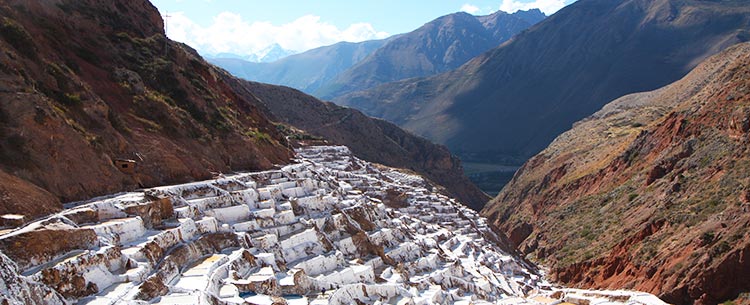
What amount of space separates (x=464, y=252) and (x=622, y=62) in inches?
6457

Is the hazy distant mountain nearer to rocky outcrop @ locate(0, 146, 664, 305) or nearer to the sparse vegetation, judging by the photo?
rocky outcrop @ locate(0, 146, 664, 305)

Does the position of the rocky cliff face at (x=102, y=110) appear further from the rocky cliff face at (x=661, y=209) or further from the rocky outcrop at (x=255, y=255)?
the rocky cliff face at (x=661, y=209)

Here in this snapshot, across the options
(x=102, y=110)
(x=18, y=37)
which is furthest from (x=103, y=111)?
(x=18, y=37)

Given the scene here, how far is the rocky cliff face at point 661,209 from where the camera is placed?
30.3 meters

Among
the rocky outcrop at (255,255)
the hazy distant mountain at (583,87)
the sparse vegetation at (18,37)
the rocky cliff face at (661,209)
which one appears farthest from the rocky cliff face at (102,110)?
the hazy distant mountain at (583,87)

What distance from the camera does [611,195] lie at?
5094 cm

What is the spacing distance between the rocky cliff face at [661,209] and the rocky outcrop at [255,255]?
4313 mm

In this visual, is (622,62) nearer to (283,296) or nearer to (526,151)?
(526,151)

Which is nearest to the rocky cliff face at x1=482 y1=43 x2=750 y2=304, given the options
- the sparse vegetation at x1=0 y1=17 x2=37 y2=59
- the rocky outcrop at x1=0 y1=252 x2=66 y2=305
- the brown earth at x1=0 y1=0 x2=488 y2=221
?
the brown earth at x1=0 y1=0 x2=488 y2=221

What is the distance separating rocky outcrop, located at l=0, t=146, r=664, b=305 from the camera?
15.3 m

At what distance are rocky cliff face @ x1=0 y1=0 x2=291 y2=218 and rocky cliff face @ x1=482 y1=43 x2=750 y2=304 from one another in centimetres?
2164

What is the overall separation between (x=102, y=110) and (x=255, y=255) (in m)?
8.27

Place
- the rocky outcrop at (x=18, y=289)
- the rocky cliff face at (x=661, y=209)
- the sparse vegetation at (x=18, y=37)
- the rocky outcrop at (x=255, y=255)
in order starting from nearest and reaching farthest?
the rocky outcrop at (x=18, y=289) < the rocky outcrop at (x=255, y=255) < the sparse vegetation at (x=18, y=37) < the rocky cliff face at (x=661, y=209)

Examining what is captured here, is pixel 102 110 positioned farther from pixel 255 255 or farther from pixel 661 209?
pixel 661 209
